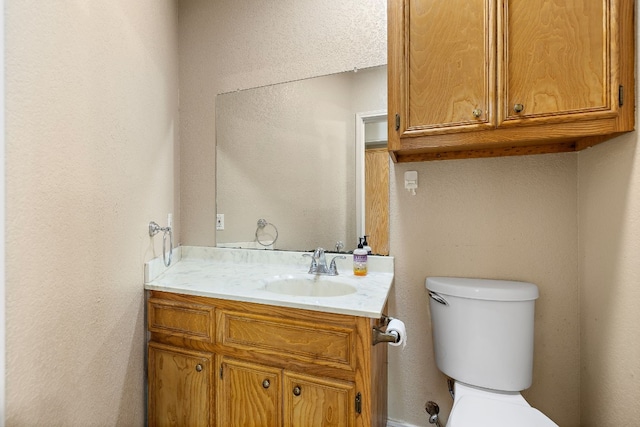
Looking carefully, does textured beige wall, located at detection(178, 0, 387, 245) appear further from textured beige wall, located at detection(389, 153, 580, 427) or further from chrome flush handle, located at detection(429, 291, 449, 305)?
chrome flush handle, located at detection(429, 291, 449, 305)

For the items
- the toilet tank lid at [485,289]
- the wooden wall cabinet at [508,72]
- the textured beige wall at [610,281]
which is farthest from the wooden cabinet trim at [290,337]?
the textured beige wall at [610,281]

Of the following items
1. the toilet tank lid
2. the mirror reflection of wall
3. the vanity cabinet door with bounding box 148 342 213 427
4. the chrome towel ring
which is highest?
the mirror reflection of wall

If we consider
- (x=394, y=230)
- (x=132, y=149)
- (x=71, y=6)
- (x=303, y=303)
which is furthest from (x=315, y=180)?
(x=71, y=6)

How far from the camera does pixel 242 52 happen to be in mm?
1825

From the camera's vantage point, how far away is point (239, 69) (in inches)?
72.4

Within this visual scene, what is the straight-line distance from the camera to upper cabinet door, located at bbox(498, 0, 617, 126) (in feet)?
3.20

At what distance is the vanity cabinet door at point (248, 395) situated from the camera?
1169mm

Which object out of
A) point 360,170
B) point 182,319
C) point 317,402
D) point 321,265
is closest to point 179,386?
point 182,319

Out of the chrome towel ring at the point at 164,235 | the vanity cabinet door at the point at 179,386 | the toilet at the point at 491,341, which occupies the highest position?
the chrome towel ring at the point at 164,235

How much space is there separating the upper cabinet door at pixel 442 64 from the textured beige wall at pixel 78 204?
45.2 inches

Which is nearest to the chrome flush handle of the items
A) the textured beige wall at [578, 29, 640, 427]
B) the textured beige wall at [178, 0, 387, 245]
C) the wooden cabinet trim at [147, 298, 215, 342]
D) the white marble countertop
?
the white marble countertop

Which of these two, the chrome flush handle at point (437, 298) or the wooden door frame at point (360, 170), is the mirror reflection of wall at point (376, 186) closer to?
the wooden door frame at point (360, 170)

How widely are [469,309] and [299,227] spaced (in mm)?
941

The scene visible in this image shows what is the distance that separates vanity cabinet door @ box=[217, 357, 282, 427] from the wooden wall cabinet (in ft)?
3.49
